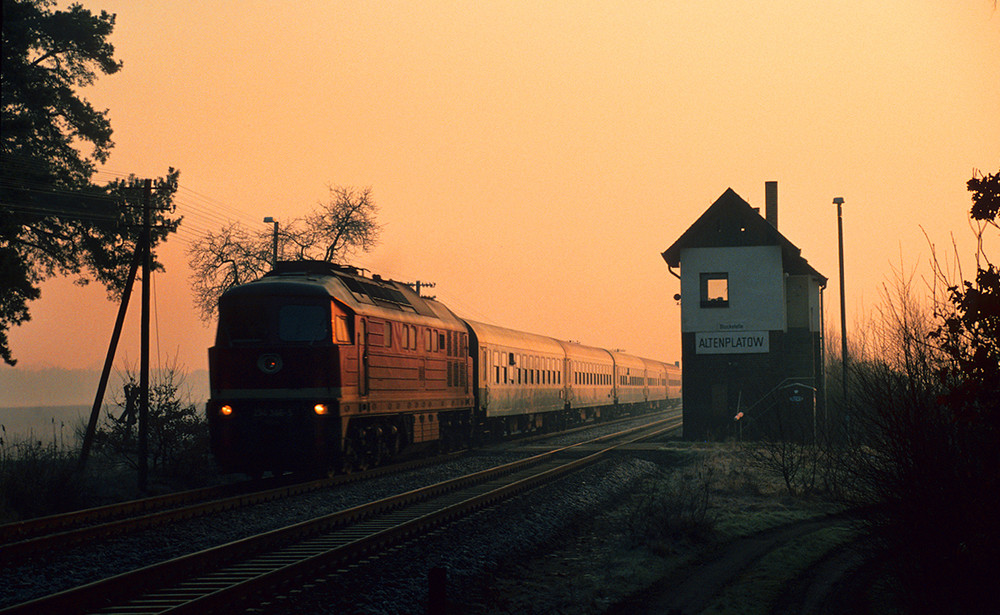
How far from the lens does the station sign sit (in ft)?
103

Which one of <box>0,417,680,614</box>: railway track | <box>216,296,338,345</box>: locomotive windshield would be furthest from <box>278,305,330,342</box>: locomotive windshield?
<box>0,417,680,614</box>: railway track

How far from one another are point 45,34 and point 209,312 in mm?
16517

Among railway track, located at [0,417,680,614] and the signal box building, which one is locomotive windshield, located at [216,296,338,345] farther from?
the signal box building

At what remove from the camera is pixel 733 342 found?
31.4 meters

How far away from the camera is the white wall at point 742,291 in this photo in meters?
31.4

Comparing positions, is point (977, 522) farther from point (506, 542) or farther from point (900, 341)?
point (506, 542)

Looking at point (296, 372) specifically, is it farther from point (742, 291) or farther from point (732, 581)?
point (742, 291)

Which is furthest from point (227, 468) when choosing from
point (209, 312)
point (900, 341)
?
point (209, 312)

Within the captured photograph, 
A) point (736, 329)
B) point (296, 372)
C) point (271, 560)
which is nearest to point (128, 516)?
point (296, 372)

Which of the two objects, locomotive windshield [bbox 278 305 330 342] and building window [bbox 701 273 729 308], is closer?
locomotive windshield [bbox 278 305 330 342]

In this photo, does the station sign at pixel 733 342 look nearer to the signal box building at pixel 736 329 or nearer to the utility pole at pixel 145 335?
the signal box building at pixel 736 329

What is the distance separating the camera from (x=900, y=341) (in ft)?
31.2

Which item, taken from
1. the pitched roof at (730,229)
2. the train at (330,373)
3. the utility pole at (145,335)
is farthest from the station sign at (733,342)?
the utility pole at (145,335)

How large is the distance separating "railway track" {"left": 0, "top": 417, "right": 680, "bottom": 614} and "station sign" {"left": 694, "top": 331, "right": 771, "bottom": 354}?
1666 cm
